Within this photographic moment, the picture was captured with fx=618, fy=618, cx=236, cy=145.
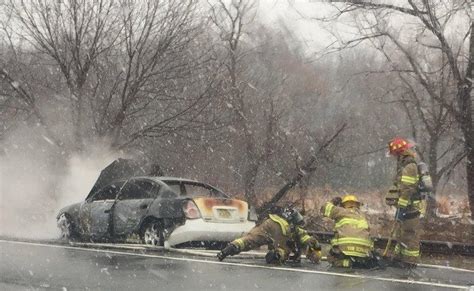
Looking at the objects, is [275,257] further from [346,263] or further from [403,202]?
[403,202]

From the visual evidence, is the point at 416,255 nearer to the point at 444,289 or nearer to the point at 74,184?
the point at 444,289

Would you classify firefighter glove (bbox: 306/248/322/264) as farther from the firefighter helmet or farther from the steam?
the steam

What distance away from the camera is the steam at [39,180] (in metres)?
16.0

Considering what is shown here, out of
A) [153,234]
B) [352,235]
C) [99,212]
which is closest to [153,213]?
[153,234]

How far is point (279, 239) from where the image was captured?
27.1 feet

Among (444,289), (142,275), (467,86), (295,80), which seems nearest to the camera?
(444,289)

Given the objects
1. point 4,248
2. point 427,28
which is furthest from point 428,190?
point 427,28

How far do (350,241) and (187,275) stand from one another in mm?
2069

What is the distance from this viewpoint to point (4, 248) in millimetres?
10094

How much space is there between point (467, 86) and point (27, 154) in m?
13.8

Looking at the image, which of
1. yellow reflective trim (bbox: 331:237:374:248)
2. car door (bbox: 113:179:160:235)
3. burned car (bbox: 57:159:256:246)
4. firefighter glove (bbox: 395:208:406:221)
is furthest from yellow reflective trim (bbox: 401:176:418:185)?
car door (bbox: 113:179:160:235)

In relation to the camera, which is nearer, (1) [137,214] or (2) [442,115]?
(1) [137,214]

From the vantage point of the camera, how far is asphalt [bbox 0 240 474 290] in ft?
21.1

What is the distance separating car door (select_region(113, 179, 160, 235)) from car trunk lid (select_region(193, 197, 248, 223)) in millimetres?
984
